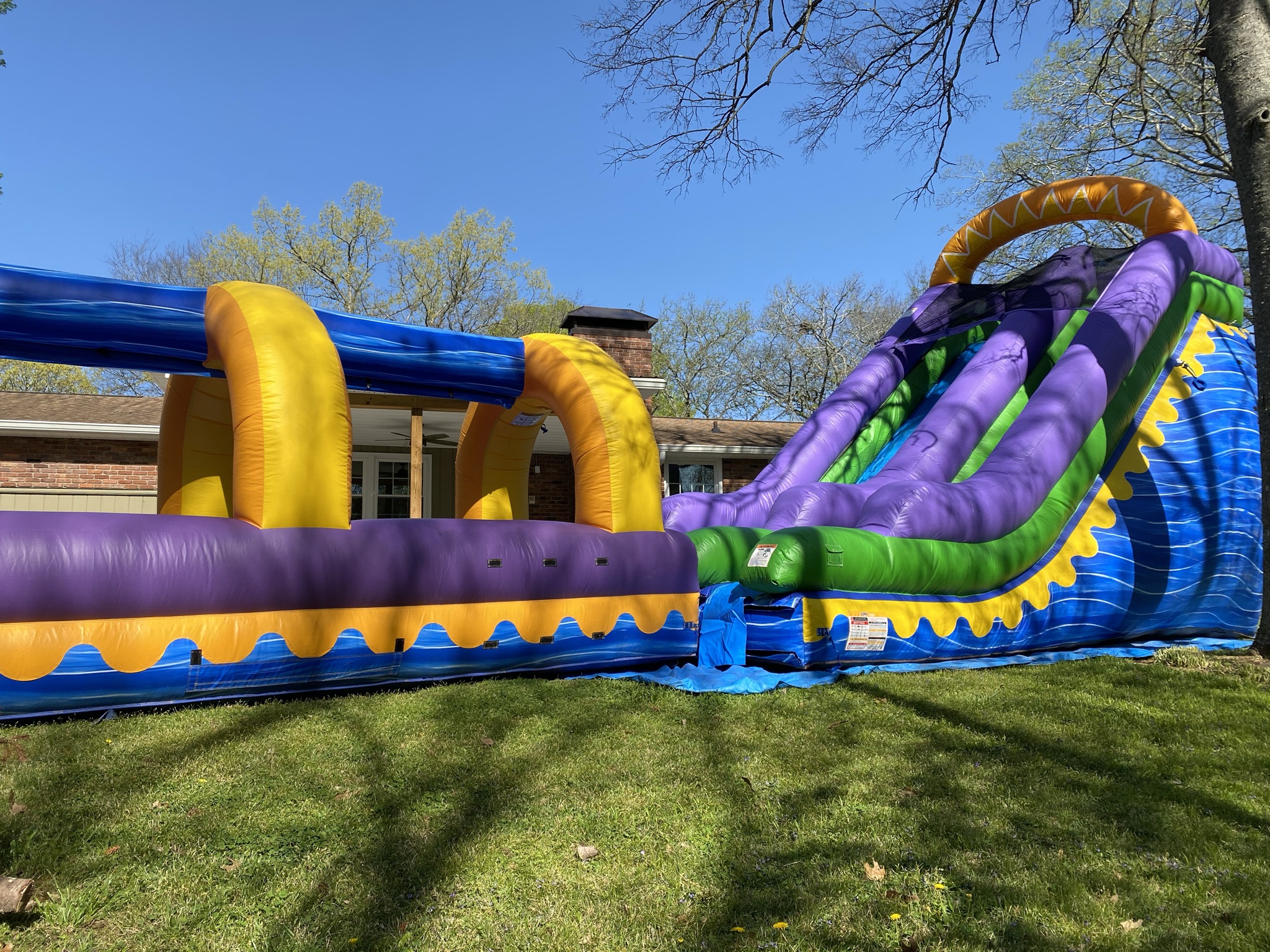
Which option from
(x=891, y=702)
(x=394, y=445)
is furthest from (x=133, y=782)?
(x=394, y=445)

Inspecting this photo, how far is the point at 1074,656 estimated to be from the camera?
6.49m

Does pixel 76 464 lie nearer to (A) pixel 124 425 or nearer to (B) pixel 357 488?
(A) pixel 124 425

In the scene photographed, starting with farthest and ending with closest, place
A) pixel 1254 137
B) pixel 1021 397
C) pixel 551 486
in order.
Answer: pixel 551 486 → pixel 1021 397 → pixel 1254 137

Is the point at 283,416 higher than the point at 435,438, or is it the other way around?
the point at 435,438

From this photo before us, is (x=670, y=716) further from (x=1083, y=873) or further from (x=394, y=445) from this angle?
(x=394, y=445)

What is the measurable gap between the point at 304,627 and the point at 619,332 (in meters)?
10.7

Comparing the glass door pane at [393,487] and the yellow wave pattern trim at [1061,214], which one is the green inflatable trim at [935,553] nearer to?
the yellow wave pattern trim at [1061,214]

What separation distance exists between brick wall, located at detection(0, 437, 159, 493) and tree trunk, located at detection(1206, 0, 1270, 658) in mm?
13046

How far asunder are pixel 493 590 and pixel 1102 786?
358 cm

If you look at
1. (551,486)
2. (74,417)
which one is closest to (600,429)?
(551,486)

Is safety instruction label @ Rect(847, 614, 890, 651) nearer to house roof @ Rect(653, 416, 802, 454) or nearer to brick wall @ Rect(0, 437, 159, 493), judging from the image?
house roof @ Rect(653, 416, 802, 454)

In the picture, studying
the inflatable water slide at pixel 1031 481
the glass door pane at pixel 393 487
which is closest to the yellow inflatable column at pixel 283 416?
the inflatable water slide at pixel 1031 481

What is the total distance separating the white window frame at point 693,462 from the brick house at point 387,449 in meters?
0.03

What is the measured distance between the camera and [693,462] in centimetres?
1608
